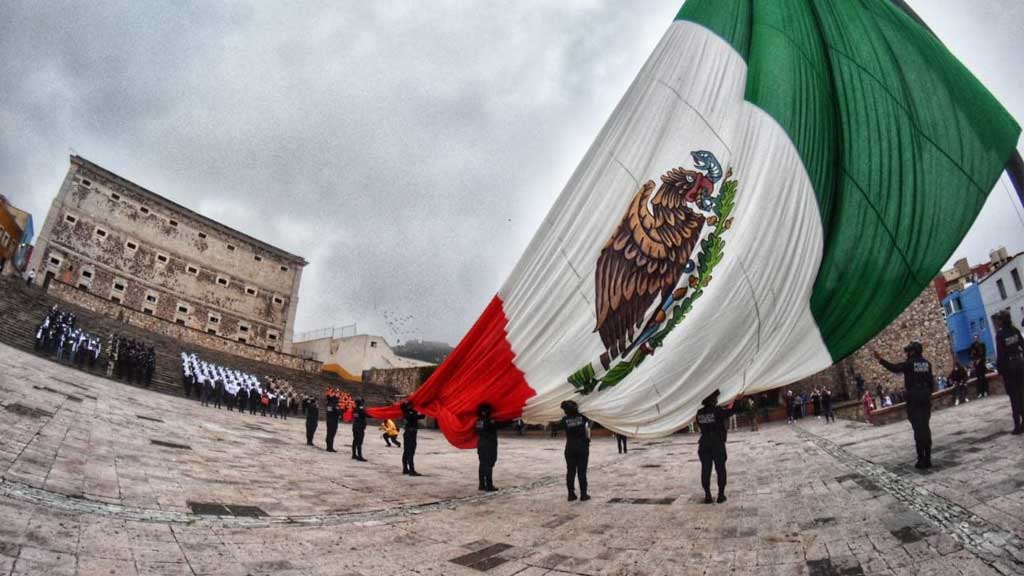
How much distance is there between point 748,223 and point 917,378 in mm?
3490

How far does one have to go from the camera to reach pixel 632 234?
4.91m

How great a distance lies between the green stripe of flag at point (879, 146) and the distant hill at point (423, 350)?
58377mm

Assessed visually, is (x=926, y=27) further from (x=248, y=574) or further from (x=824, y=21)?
(x=248, y=574)

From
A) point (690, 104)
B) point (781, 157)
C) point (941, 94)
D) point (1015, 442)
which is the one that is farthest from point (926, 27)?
point (1015, 442)

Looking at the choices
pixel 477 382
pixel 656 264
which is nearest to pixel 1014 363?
pixel 656 264

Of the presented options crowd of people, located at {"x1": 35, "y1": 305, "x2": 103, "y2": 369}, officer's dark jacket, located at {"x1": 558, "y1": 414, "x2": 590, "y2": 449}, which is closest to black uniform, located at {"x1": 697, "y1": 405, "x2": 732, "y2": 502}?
officer's dark jacket, located at {"x1": 558, "y1": 414, "x2": 590, "y2": 449}

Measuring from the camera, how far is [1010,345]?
621 centimetres

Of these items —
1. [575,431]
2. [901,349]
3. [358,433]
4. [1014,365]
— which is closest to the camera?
[1014,365]

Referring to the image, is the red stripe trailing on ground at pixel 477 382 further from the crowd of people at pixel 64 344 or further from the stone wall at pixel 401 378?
the stone wall at pixel 401 378

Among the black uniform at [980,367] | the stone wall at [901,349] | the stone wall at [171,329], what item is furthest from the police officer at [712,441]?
the stone wall at [171,329]

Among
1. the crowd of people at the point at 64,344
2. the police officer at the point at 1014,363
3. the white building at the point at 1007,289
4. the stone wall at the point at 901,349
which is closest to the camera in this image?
the police officer at the point at 1014,363

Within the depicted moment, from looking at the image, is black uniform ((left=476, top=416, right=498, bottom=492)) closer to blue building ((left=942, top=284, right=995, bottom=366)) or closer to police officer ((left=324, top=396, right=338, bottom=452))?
police officer ((left=324, top=396, right=338, bottom=452))

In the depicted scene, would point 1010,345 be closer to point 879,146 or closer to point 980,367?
point 879,146

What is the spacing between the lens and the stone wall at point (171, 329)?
29172 mm
